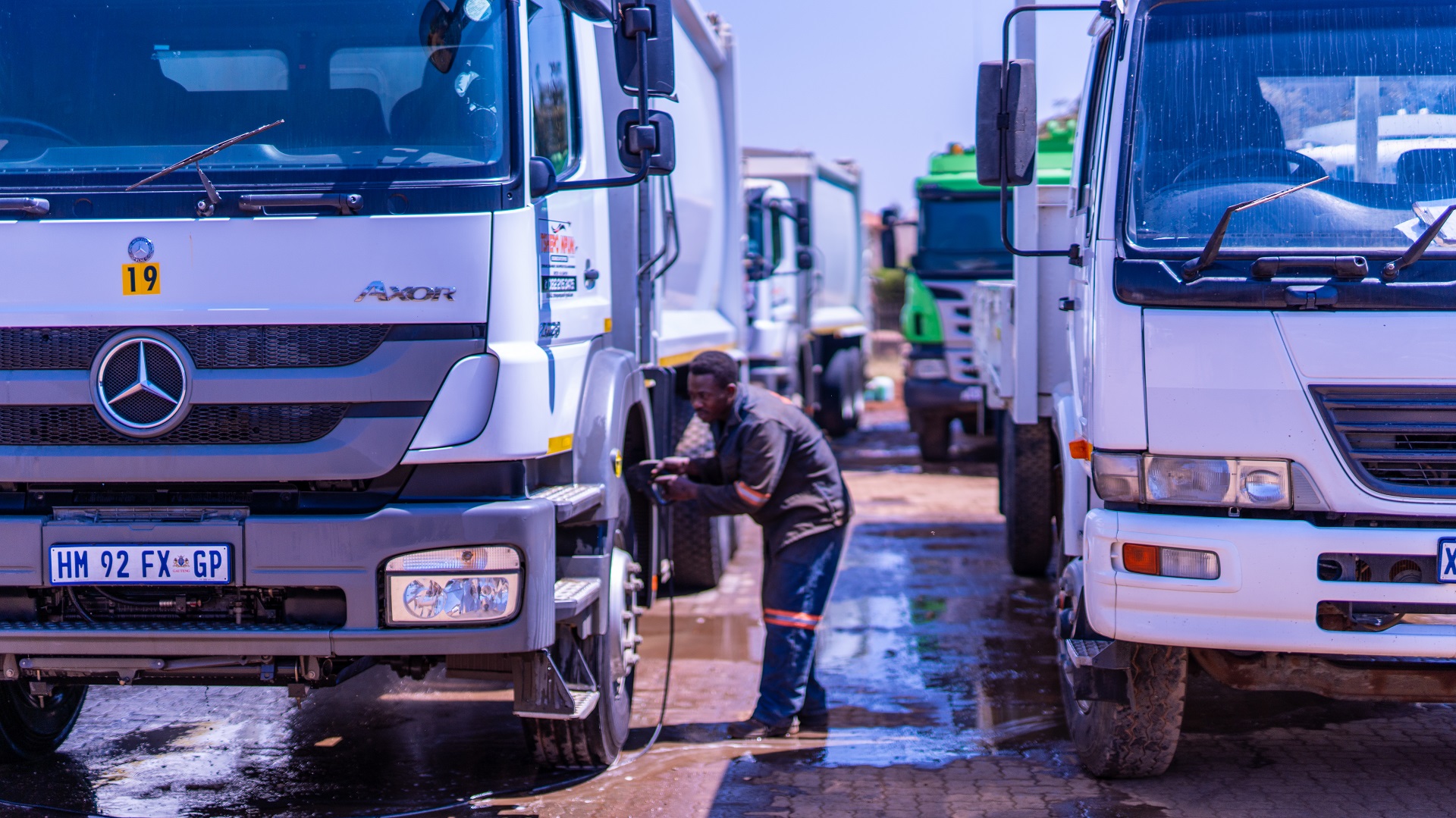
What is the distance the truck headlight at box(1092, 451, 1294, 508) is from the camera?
3977mm

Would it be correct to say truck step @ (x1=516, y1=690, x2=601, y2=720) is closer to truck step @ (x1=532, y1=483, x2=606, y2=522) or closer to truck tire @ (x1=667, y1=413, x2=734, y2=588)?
truck step @ (x1=532, y1=483, x2=606, y2=522)

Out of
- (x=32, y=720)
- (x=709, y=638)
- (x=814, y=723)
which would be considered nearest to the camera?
(x=32, y=720)

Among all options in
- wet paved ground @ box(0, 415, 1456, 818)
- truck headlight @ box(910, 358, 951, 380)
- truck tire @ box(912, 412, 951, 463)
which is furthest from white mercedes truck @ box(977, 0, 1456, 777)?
truck tire @ box(912, 412, 951, 463)

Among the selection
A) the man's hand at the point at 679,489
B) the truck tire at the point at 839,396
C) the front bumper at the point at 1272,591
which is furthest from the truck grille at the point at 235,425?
the truck tire at the point at 839,396

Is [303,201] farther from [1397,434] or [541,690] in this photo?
[1397,434]

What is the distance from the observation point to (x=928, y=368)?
46.1 ft

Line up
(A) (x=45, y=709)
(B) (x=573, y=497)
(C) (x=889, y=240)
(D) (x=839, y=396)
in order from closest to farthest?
1. (B) (x=573, y=497)
2. (A) (x=45, y=709)
3. (C) (x=889, y=240)
4. (D) (x=839, y=396)

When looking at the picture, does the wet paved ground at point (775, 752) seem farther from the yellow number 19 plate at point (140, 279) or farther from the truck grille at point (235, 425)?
the yellow number 19 plate at point (140, 279)

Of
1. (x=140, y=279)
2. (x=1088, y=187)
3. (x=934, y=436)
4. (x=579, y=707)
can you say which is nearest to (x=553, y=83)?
(x=140, y=279)

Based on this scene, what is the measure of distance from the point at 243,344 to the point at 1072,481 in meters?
2.75

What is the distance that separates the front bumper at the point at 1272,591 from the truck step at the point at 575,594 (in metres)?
1.61

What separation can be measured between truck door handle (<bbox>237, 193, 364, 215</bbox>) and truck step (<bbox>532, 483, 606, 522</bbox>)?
3.16 ft

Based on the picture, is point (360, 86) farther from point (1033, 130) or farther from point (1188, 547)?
point (1188, 547)

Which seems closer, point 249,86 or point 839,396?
point 249,86
